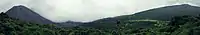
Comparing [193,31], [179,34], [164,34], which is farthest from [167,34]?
[193,31]

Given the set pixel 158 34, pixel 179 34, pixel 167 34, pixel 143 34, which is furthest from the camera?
pixel 143 34

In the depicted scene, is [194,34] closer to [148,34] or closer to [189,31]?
[189,31]

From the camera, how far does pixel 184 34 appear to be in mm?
138375

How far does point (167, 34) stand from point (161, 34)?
19.4 feet

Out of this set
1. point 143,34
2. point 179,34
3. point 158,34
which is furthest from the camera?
point 143,34

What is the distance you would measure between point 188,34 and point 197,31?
6036mm

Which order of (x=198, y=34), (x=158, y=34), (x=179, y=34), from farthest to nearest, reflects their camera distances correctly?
(x=158, y=34), (x=179, y=34), (x=198, y=34)

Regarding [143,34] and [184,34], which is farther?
[143,34]

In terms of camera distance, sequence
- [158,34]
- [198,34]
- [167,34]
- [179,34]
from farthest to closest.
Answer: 1. [158,34]
2. [167,34]
3. [179,34]
4. [198,34]

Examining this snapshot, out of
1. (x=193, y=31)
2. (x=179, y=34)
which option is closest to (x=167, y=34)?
(x=179, y=34)

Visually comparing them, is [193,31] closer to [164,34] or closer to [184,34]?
[184,34]

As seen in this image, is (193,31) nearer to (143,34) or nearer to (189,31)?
(189,31)

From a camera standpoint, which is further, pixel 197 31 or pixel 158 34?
pixel 158 34

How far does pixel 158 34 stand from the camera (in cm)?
17750
